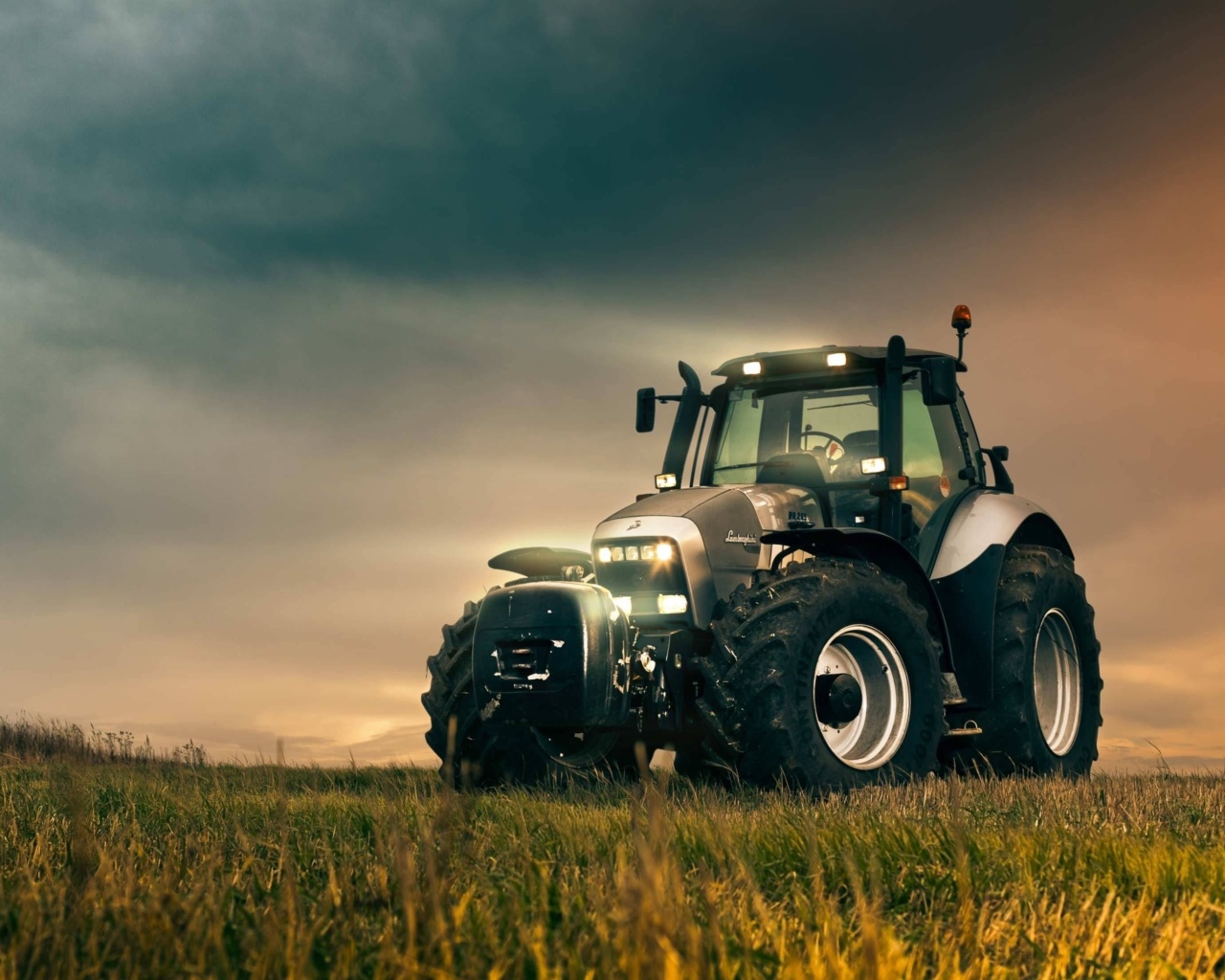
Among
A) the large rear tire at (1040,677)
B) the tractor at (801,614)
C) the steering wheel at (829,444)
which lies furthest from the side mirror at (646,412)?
the large rear tire at (1040,677)

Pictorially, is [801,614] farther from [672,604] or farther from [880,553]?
[880,553]

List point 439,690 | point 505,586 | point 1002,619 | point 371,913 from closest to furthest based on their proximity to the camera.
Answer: point 371,913 → point 505,586 → point 439,690 → point 1002,619

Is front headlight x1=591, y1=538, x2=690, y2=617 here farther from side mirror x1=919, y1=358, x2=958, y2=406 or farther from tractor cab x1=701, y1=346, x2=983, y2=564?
side mirror x1=919, y1=358, x2=958, y2=406

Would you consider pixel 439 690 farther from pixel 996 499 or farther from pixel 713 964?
pixel 713 964

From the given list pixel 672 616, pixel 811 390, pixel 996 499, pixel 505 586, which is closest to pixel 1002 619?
pixel 996 499

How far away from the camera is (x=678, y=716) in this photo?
690 centimetres

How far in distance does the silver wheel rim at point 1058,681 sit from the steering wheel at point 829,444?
2235 mm

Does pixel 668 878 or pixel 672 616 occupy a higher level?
pixel 672 616

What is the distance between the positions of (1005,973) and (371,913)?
5.21ft

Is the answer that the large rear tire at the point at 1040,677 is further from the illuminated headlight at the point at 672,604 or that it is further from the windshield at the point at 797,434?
the illuminated headlight at the point at 672,604

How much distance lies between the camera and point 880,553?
7836mm

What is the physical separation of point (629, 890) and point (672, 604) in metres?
5.13

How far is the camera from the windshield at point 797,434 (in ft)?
27.5

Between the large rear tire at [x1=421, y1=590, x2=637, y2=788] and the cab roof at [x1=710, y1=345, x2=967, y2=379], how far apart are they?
7.62ft
